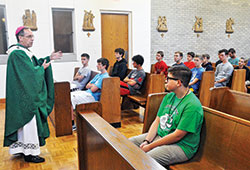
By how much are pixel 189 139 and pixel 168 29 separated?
6827mm

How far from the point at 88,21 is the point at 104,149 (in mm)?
5800

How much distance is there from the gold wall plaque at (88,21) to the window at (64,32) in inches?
15.0

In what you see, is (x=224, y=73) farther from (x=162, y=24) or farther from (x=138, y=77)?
(x=162, y=24)

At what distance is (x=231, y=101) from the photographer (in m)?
2.94

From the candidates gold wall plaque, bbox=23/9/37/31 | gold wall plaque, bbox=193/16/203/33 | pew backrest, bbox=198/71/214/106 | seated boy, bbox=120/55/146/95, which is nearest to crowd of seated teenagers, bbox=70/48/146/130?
seated boy, bbox=120/55/146/95

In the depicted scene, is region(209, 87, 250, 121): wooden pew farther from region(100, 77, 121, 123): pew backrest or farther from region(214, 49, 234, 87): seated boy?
region(214, 49, 234, 87): seated boy

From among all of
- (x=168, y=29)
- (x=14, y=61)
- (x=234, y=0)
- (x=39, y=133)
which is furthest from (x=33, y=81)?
(x=234, y=0)

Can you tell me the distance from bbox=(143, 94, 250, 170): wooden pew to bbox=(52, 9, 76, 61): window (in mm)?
5481

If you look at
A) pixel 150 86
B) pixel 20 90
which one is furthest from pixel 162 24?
pixel 20 90

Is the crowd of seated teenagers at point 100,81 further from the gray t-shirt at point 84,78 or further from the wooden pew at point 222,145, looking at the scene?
the wooden pew at point 222,145

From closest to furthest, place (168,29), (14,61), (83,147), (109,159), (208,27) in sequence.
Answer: (109,159) < (83,147) < (14,61) < (168,29) < (208,27)

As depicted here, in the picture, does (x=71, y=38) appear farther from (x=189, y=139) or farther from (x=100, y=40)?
(x=189, y=139)

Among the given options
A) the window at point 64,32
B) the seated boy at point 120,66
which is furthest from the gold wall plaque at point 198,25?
the seated boy at point 120,66

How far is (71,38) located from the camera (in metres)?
7.04
